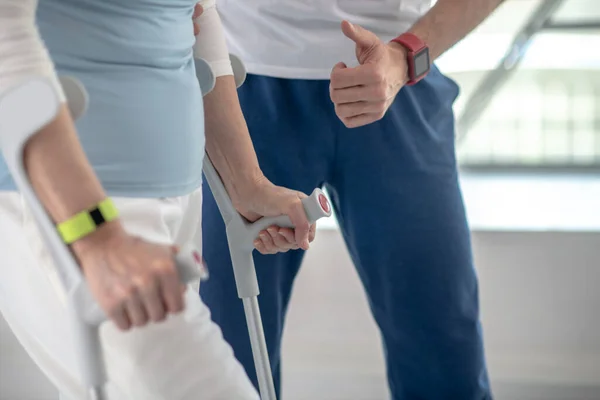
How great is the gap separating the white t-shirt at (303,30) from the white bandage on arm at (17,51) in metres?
0.67

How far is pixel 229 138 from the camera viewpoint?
118 centimetres

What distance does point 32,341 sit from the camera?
0.92 meters

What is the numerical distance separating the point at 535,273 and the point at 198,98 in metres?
1.43

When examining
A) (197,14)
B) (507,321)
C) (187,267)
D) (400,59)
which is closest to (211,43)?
(197,14)

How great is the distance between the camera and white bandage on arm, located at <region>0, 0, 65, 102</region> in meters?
0.75

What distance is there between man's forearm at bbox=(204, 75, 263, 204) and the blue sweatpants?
0.21 meters

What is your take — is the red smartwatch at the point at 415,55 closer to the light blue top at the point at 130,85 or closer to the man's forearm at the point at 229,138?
the man's forearm at the point at 229,138

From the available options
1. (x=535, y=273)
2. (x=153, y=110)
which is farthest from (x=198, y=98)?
(x=535, y=273)

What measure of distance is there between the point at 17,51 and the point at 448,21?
85 centimetres

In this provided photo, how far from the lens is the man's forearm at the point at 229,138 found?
1.18 meters

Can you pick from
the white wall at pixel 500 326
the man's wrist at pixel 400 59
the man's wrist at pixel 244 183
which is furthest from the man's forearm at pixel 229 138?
the white wall at pixel 500 326

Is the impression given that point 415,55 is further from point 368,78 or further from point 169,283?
point 169,283

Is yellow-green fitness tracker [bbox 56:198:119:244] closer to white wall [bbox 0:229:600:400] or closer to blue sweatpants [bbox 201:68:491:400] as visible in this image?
blue sweatpants [bbox 201:68:491:400]

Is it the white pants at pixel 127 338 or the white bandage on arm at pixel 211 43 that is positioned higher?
the white bandage on arm at pixel 211 43
